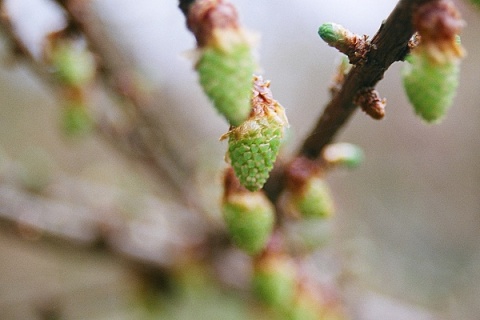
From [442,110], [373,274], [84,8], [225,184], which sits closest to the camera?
[442,110]

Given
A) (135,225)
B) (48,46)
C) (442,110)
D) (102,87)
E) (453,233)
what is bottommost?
(442,110)

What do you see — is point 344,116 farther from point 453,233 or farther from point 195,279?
point 453,233

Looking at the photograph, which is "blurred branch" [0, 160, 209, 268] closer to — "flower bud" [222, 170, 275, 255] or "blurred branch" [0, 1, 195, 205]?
"blurred branch" [0, 1, 195, 205]

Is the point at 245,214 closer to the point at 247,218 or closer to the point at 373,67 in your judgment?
the point at 247,218

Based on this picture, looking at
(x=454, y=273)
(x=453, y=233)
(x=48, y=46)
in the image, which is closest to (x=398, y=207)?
(x=453, y=233)

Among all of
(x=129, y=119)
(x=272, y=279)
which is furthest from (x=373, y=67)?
(x=129, y=119)

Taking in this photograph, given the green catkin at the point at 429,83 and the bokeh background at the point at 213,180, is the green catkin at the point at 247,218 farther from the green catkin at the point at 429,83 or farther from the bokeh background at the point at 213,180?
the green catkin at the point at 429,83

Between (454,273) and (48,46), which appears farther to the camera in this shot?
(454,273)
